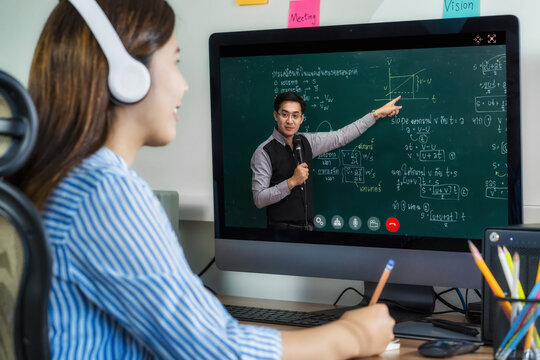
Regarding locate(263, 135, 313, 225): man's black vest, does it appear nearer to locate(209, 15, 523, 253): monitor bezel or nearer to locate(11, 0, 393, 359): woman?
locate(209, 15, 523, 253): monitor bezel

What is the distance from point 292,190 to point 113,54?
0.64 meters

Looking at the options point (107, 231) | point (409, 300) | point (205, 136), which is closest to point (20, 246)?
point (107, 231)

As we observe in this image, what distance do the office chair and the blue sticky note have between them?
1.04 m

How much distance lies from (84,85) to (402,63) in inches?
27.4

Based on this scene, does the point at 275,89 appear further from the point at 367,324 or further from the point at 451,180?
the point at 367,324

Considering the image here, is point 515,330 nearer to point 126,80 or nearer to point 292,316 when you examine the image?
point 292,316

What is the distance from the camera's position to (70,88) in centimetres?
83

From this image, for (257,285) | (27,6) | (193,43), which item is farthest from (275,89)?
(27,6)

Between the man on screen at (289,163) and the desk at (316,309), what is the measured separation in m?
0.22

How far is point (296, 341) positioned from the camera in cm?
90

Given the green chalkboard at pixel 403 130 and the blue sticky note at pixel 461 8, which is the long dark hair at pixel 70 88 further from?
the blue sticky note at pixel 461 8

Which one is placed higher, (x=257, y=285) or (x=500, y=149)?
(x=500, y=149)

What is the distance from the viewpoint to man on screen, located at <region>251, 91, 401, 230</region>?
4.55ft

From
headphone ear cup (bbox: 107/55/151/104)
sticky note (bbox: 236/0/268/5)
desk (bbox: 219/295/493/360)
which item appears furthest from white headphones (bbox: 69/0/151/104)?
sticky note (bbox: 236/0/268/5)
